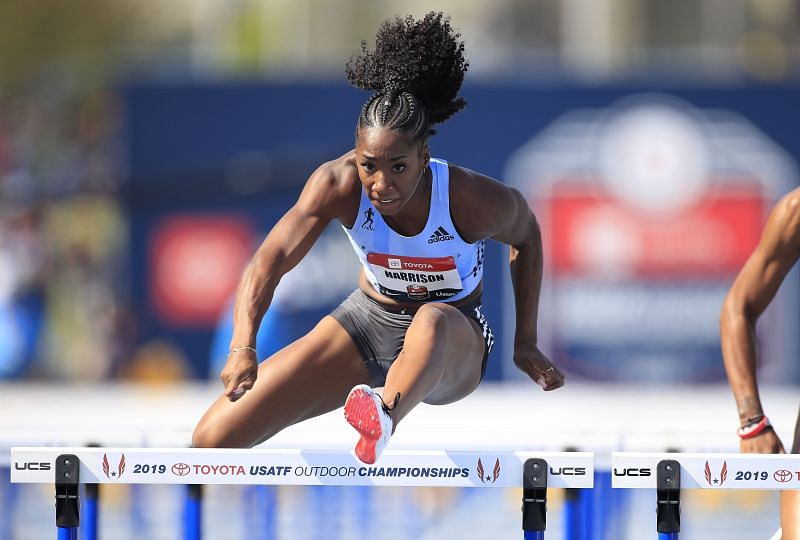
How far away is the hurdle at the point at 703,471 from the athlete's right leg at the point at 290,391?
4.01 feet

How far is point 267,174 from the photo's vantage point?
521 inches

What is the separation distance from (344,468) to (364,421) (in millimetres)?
166

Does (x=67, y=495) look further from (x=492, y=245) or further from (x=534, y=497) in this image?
(x=492, y=245)

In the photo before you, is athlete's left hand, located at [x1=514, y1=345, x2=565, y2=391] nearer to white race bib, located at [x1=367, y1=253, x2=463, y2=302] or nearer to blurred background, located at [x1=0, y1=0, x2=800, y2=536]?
white race bib, located at [x1=367, y1=253, x2=463, y2=302]

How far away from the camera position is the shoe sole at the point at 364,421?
12.5 ft

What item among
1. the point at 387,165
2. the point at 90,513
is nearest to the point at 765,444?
the point at 387,165

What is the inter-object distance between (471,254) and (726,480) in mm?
1323

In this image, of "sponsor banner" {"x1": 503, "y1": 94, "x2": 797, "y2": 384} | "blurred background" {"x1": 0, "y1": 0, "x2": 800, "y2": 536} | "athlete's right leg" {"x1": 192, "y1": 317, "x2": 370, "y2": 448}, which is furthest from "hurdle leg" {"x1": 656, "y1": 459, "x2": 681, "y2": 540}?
"sponsor banner" {"x1": 503, "y1": 94, "x2": 797, "y2": 384}

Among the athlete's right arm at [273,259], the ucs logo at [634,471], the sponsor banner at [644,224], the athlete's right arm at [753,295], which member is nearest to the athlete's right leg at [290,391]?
the athlete's right arm at [273,259]

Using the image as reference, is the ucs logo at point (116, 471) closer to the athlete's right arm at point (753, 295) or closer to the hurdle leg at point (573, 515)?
the hurdle leg at point (573, 515)

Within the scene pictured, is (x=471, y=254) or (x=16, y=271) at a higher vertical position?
(x=471, y=254)

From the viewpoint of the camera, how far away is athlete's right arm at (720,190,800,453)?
4.37 m

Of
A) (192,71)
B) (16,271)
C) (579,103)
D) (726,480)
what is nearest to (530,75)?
(579,103)

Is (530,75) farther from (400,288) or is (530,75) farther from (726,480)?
(726,480)
